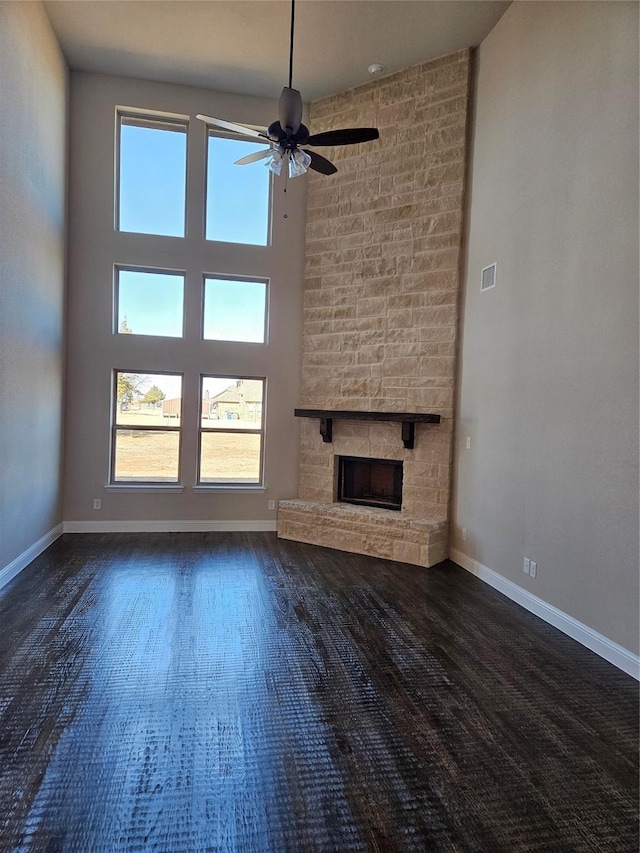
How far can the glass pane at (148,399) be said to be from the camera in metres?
5.36

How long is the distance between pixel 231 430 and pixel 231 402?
1.12 ft

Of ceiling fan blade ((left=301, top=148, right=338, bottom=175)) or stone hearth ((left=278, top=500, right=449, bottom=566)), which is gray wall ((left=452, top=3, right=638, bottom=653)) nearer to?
stone hearth ((left=278, top=500, right=449, bottom=566))

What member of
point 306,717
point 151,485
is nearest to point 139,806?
point 306,717

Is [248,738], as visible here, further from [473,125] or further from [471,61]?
[471,61]

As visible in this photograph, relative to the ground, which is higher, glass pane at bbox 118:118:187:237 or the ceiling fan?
glass pane at bbox 118:118:187:237

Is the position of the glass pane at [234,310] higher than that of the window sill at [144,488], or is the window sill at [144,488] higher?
the glass pane at [234,310]

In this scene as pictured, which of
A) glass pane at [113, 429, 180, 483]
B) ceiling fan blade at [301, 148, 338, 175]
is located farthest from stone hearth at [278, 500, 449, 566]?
ceiling fan blade at [301, 148, 338, 175]

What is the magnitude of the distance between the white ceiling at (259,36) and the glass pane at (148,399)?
10.7ft

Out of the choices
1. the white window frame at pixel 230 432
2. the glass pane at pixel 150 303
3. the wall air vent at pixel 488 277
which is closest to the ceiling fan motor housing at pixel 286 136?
the wall air vent at pixel 488 277

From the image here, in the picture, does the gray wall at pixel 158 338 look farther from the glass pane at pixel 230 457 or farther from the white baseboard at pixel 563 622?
the white baseboard at pixel 563 622

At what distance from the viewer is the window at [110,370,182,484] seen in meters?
5.36

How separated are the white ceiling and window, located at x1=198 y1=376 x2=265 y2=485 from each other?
3.30 m

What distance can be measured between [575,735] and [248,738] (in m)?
1.51

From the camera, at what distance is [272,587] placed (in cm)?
381
